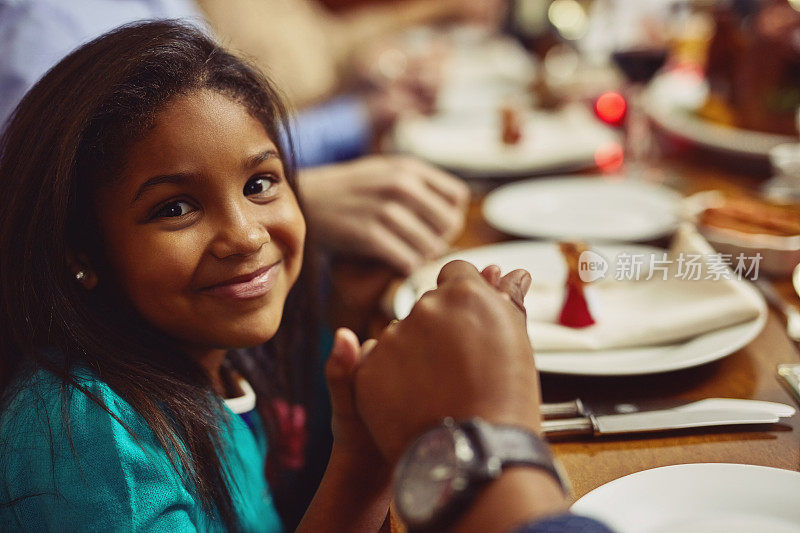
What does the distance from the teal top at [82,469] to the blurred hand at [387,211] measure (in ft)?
1.32

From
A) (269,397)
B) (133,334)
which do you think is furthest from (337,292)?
(133,334)

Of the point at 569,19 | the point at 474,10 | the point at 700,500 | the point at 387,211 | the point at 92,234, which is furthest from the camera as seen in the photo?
the point at 474,10

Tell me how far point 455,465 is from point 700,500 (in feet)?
0.57

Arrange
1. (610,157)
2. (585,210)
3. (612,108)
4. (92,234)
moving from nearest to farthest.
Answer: (92,234) < (585,210) < (610,157) < (612,108)

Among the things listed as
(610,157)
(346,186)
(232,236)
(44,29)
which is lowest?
(610,157)

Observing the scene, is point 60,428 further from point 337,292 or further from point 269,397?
point 337,292

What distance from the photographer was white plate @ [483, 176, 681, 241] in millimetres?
896

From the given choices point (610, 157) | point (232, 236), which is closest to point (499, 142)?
point (610, 157)

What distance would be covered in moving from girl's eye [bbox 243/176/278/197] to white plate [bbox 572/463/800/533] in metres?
0.31

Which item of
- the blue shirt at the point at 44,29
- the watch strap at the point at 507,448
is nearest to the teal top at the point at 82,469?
the watch strap at the point at 507,448

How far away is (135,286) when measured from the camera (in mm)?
521

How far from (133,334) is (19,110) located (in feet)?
0.62

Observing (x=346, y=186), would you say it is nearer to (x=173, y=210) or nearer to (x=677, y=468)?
(x=173, y=210)

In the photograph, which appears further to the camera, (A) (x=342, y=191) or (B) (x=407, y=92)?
(B) (x=407, y=92)
